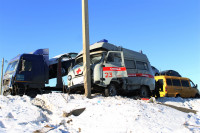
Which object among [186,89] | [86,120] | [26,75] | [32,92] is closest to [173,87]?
[186,89]

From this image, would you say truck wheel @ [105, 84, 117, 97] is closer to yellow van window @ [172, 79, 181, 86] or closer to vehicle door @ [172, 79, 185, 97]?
vehicle door @ [172, 79, 185, 97]

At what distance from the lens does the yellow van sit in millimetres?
13125

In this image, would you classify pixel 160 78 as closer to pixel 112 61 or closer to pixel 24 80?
pixel 112 61

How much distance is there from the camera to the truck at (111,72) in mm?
8914

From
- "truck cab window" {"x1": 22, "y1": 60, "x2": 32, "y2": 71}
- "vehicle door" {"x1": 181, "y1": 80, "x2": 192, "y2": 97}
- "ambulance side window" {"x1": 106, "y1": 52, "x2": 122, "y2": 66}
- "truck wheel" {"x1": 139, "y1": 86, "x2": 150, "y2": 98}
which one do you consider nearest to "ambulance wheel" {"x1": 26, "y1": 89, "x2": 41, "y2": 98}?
"truck cab window" {"x1": 22, "y1": 60, "x2": 32, "y2": 71}

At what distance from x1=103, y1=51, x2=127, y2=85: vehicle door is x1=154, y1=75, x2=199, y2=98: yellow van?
4234mm

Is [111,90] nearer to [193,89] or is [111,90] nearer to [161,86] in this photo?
[161,86]

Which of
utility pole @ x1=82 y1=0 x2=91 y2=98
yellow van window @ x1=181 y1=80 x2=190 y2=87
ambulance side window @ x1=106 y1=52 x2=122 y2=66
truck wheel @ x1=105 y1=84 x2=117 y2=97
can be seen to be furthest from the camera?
yellow van window @ x1=181 y1=80 x2=190 y2=87

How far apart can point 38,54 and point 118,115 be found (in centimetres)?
881

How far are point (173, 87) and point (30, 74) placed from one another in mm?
9007

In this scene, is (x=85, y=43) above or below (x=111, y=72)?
above

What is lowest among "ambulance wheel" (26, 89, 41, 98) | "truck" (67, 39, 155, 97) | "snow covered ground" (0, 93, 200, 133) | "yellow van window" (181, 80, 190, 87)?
"snow covered ground" (0, 93, 200, 133)

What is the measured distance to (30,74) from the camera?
11.4 metres

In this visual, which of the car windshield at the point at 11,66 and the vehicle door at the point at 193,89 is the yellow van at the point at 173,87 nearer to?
the vehicle door at the point at 193,89
